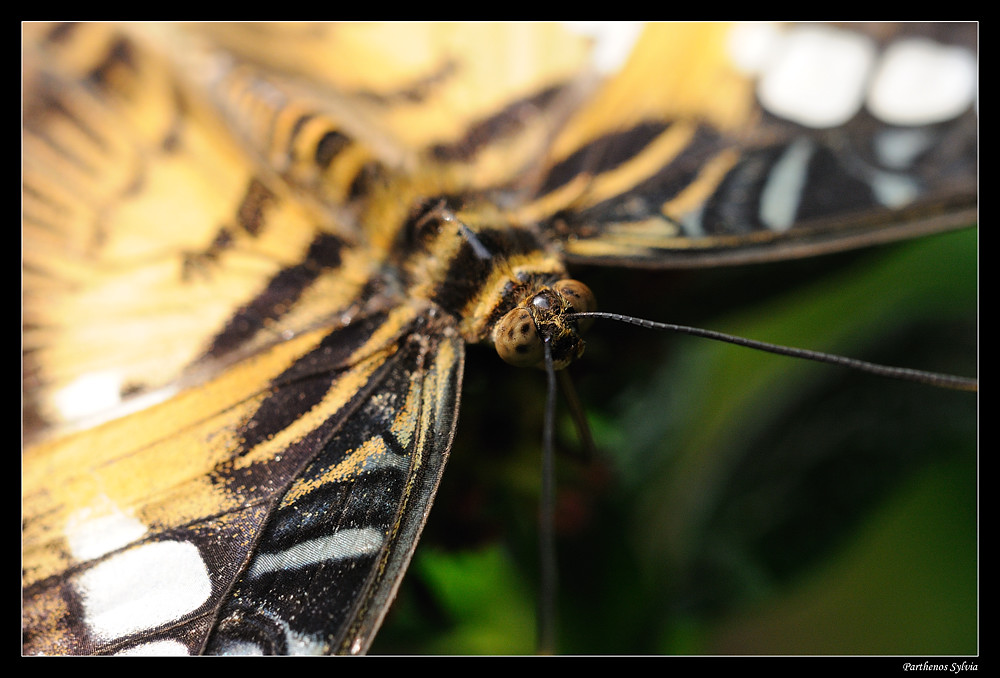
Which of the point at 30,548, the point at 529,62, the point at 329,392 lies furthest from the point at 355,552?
the point at 529,62

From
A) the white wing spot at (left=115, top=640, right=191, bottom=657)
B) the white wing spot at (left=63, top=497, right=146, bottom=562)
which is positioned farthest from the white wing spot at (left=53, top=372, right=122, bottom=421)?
the white wing spot at (left=115, top=640, right=191, bottom=657)

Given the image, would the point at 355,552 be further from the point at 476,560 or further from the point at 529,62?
the point at 529,62

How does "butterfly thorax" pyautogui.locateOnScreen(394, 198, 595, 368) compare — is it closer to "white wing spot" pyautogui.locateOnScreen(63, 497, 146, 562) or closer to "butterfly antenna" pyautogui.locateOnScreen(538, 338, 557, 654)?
"butterfly antenna" pyautogui.locateOnScreen(538, 338, 557, 654)

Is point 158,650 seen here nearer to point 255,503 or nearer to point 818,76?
point 255,503

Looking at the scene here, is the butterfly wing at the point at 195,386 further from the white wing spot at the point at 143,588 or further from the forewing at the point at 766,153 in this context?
the forewing at the point at 766,153

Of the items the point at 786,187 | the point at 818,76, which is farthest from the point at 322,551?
the point at 818,76
